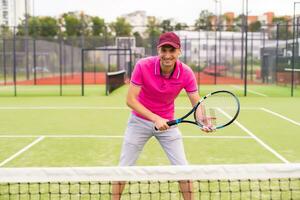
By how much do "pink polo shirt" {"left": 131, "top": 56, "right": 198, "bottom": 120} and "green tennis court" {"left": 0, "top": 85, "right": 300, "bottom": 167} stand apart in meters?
3.08

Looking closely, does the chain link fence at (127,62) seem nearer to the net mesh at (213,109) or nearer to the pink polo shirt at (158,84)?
the net mesh at (213,109)

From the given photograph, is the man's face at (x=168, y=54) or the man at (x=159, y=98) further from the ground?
the man's face at (x=168, y=54)

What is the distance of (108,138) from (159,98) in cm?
558

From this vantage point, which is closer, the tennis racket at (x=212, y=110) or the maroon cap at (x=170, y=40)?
the maroon cap at (x=170, y=40)

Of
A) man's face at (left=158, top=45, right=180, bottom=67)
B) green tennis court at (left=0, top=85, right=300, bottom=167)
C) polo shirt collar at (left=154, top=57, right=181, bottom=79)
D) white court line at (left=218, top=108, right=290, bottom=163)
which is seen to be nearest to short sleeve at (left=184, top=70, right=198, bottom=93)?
polo shirt collar at (left=154, top=57, right=181, bottom=79)

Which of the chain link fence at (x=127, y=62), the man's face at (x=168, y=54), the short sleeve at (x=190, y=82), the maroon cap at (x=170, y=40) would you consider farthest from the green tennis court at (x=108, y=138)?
the chain link fence at (x=127, y=62)

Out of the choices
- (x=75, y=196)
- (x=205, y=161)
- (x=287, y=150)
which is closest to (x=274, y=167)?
(x=75, y=196)

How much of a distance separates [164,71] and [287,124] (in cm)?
847

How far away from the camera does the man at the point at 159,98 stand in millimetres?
4359

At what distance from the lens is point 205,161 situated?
7883 mm

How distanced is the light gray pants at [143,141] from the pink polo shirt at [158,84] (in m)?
0.13

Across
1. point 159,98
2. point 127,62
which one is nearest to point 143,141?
point 159,98

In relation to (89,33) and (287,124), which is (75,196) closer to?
(287,124)

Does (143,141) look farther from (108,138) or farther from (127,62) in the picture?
(127,62)
